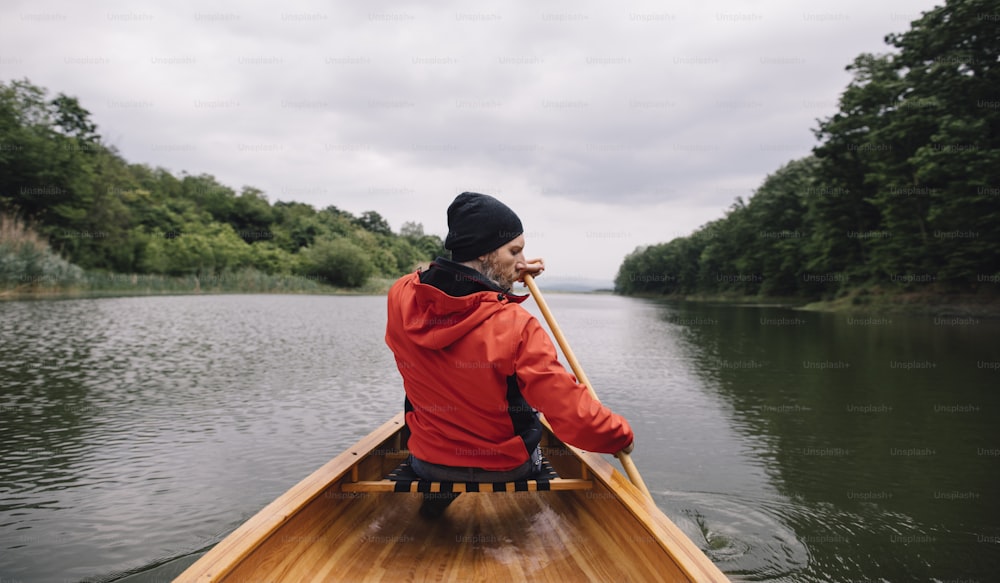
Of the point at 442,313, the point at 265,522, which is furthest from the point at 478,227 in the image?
the point at 265,522

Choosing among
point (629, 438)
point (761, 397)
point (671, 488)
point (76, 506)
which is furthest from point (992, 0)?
point (76, 506)

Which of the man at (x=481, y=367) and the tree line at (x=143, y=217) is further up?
the tree line at (x=143, y=217)

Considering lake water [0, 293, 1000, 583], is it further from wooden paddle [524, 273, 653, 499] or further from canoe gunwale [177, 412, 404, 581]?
canoe gunwale [177, 412, 404, 581]

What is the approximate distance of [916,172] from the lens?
23.8 meters

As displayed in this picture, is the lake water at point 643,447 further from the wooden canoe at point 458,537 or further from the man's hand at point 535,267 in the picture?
the man's hand at point 535,267

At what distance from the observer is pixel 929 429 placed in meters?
5.89

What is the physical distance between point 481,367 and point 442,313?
0.80ft

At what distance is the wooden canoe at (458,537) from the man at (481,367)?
1.02 feet

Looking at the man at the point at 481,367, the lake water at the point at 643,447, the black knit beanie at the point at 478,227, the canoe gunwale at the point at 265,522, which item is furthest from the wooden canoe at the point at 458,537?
the lake water at the point at 643,447

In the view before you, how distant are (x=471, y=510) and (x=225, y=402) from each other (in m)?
5.51

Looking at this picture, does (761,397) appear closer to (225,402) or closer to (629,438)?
(629,438)

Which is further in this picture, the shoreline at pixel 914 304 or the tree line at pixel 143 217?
the tree line at pixel 143 217

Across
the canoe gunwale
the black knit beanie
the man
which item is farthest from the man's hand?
the canoe gunwale

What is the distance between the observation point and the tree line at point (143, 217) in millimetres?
33656
